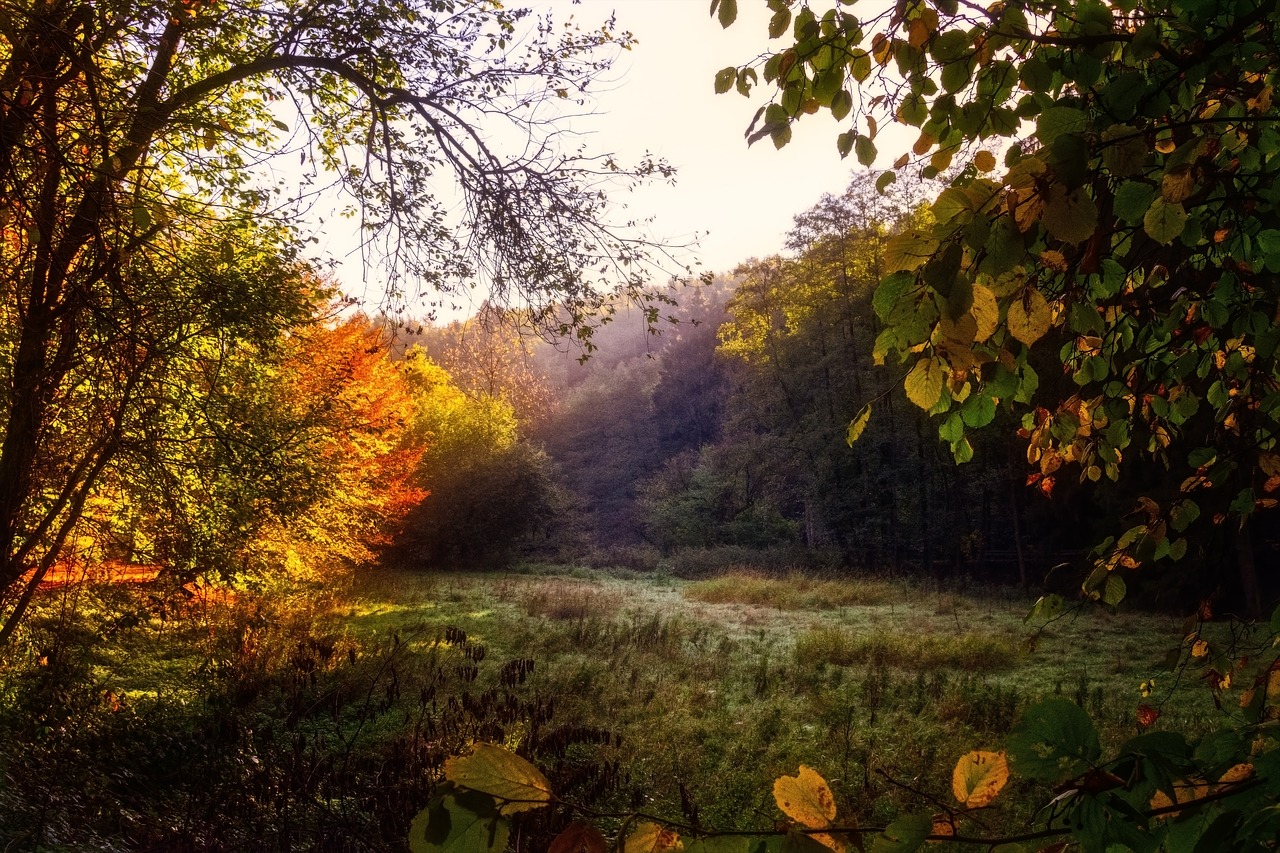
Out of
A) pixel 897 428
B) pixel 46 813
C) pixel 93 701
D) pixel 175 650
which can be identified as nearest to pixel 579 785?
pixel 46 813

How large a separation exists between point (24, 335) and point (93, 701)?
13.3 feet

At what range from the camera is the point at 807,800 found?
688 millimetres

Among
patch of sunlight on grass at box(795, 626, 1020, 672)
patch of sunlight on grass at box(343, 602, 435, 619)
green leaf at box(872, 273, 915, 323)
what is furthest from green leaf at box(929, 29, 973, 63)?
patch of sunlight on grass at box(343, 602, 435, 619)

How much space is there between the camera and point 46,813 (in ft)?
13.2

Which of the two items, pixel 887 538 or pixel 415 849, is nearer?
pixel 415 849

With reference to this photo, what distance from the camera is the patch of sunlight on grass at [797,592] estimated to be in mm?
17228

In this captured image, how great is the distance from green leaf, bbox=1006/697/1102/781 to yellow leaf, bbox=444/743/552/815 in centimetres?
47

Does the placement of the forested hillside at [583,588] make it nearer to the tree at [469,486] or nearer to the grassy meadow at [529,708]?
the grassy meadow at [529,708]

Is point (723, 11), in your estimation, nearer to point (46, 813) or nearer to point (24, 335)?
point (24, 335)

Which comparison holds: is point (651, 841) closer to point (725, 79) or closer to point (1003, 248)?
point (1003, 248)

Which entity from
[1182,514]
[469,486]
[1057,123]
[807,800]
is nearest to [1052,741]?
[807,800]

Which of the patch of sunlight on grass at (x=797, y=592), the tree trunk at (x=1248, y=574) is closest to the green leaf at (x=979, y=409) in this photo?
the tree trunk at (x=1248, y=574)

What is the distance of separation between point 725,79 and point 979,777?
1376 millimetres

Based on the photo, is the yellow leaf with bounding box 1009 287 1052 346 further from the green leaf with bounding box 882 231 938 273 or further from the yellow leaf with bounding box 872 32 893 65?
the yellow leaf with bounding box 872 32 893 65
